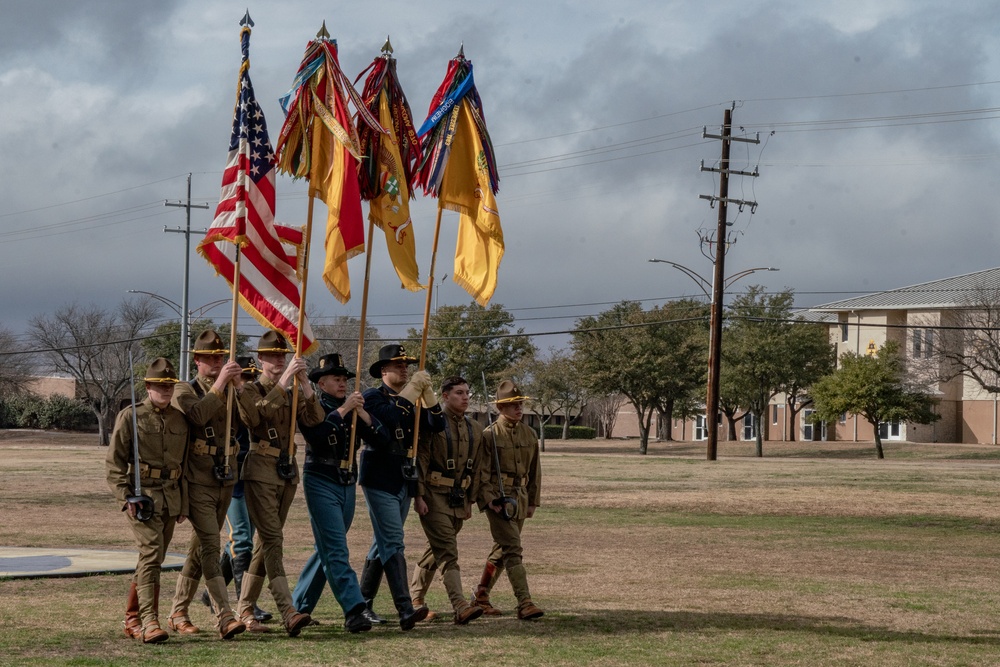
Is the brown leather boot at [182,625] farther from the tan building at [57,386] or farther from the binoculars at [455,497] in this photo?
the tan building at [57,386]

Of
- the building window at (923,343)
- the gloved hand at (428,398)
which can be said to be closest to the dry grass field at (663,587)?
the gloved hand at (428,398)

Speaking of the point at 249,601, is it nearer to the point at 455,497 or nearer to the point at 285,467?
the point at 285,467

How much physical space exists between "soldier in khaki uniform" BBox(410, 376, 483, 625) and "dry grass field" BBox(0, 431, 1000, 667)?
1.39 feet

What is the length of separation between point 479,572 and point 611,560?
2378mm

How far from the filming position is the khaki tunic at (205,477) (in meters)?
9.50

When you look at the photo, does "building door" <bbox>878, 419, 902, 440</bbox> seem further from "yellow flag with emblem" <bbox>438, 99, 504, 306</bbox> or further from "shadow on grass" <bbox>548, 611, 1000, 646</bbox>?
"yellow flag with emblem" <bbox>438, 99, 504, 306</bbox>

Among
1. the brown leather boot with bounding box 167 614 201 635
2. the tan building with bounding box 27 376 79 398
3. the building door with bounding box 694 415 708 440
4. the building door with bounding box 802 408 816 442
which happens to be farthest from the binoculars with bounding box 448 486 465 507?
the tan building with bounding box 27 376 79 398

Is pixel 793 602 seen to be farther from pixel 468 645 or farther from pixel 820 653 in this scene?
pixel 468 645

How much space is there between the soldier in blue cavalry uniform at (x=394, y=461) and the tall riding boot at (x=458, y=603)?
266 millimetres

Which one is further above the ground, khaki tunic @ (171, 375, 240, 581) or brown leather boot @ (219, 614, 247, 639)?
khaki tunic @ (171, 375, 240, 581)

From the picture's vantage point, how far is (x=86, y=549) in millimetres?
16578

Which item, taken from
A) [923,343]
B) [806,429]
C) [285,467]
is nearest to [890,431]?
[806,429]

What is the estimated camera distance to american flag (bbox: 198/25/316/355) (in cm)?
1073

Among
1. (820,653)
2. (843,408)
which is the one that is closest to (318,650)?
(820,653)
